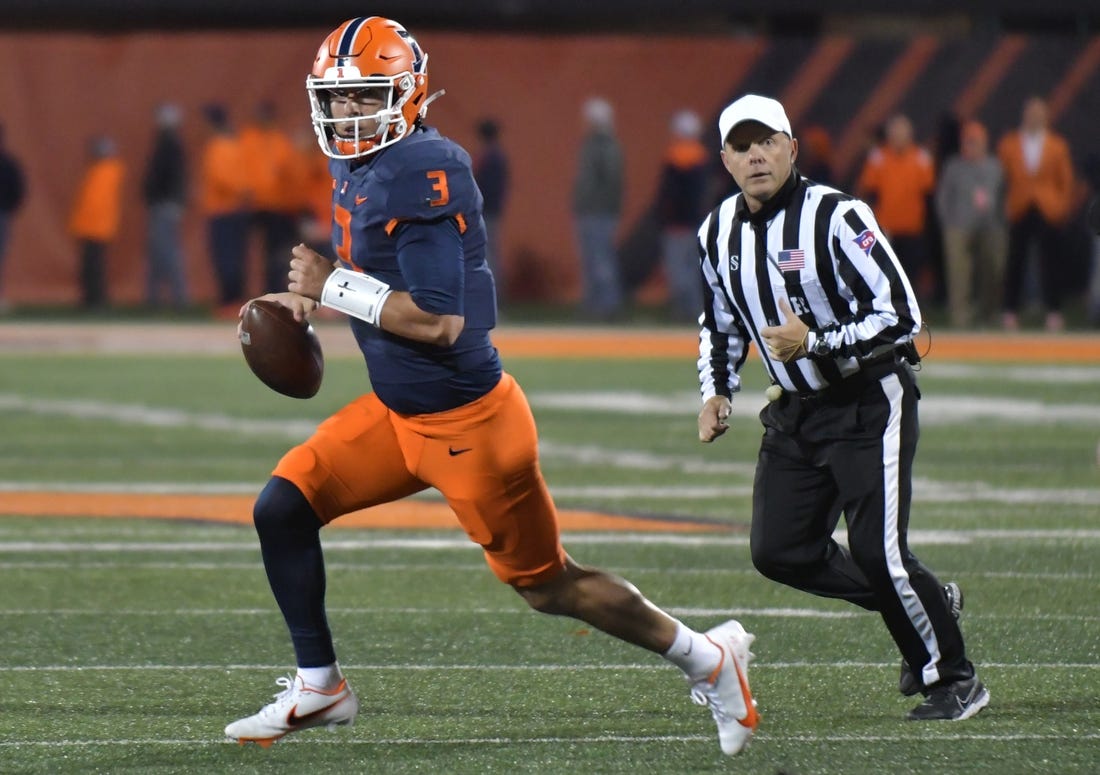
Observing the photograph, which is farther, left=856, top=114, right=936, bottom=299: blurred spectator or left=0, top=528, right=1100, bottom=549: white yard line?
left=856, top=114, right=936, bottom=299: blurred spectator

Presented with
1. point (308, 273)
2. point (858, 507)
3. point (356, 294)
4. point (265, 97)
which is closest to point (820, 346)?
point (858, 507)

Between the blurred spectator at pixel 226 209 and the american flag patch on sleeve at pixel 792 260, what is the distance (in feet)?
45.3

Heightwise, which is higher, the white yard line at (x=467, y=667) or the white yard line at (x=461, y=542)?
the white yard line at (x=467, y=667)

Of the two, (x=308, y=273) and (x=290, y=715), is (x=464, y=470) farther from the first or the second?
(x=290, y=715)

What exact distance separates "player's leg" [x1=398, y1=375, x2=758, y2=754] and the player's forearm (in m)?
0.24

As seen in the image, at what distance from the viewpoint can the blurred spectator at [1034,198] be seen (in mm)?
17281

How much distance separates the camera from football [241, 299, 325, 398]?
5.21 metres

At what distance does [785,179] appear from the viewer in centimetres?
525

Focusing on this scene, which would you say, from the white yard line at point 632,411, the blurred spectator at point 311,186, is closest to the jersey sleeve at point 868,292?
the white yard line at point 632,411

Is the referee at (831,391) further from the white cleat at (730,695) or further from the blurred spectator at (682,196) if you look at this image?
the blurred spectator at (682,196)

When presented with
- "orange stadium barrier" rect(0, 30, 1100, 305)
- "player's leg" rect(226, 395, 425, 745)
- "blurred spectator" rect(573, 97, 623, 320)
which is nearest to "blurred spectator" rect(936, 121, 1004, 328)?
"blurred spectator" rect(573, 97, 623, 320)

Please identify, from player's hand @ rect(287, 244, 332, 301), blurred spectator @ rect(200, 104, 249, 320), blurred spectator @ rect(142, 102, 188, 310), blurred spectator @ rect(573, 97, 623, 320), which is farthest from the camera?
blurred spectator @ rect(142, 102, 188, 310)

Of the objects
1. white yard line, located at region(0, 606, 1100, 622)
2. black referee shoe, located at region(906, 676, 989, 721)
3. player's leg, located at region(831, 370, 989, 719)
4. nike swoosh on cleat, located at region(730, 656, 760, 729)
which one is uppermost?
player's leg, located at region(831, 370, 989, 719)

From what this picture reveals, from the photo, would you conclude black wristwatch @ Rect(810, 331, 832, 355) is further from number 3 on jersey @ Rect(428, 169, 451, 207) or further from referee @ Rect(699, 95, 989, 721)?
number 3 on jersey @ Rect(428, 169, 451, 207)
